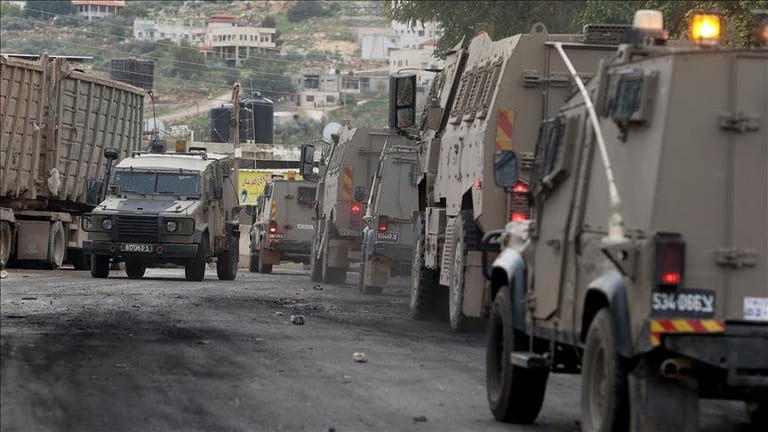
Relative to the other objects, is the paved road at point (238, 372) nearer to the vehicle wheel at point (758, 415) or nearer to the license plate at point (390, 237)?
the vehicle wheel at point (758, 415)

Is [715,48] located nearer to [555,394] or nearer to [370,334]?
[555,394]

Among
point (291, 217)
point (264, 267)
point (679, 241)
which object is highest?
point (291, 217)

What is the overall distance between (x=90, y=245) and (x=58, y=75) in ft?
15.5

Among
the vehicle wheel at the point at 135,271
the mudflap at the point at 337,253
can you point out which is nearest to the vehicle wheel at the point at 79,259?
the vehicle wheel at the point at 135,271

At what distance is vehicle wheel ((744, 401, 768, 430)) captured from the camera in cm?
1031

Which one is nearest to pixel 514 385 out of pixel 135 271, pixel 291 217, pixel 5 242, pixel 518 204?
pixel 518 204

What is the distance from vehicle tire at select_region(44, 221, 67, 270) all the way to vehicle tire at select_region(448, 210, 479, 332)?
1501 cm

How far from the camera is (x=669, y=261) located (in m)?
8.02

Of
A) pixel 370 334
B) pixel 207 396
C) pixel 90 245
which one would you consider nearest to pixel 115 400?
pixel 207 396

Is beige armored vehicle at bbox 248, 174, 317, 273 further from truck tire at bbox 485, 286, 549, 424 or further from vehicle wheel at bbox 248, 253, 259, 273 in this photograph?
truck tire at bbox 485, 286, 549, 424

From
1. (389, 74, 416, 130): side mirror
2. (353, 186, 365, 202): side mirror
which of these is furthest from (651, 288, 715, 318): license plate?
(353, 186, 365, 202): side mirror

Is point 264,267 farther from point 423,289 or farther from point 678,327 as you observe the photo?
point 678,327

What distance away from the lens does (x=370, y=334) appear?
56.5 feet

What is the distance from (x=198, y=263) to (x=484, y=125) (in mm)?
13912
